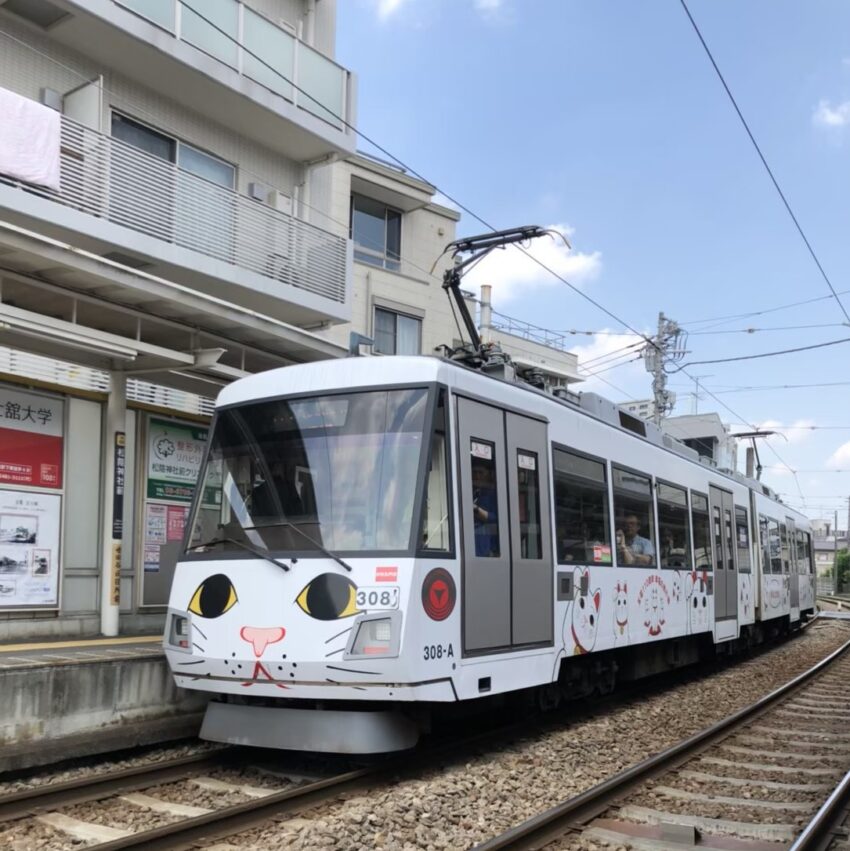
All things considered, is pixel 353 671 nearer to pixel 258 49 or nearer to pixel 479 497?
pixel 479 497

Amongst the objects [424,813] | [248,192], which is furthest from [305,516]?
[248,192]

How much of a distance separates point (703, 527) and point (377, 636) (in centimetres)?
839

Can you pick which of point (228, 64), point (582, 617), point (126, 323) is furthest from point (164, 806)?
point (228, 64)

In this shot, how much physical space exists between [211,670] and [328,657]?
3.72 ft

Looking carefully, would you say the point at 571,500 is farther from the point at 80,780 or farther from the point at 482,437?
the point at 80,780

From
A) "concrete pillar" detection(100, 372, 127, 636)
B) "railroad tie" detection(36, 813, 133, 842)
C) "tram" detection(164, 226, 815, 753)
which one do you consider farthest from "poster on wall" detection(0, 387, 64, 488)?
"railroad tie" detection(36, 813, 133, 842)

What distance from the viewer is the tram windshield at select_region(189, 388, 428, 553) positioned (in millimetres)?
7094

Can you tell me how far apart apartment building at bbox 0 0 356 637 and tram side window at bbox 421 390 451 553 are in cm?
457

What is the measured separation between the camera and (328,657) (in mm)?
6719

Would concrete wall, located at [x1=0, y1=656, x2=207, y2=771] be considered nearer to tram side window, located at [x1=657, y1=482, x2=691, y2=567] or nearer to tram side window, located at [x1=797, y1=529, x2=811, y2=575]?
tram side window, located at [x1=657, y1=482, x2=691, y2=567]

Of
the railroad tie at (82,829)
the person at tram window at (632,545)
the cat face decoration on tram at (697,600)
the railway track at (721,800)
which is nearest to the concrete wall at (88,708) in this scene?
the railroad tie at (82,829)

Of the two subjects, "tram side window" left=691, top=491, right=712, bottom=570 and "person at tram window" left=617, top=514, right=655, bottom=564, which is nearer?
"person at tram window" left=617, top=514, right=655, bottom=564

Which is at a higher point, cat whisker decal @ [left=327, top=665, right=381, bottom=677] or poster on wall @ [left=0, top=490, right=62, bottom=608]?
poster on wall @ [left=0, top=490, right=62, bottom=608]

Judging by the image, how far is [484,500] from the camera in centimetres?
772
